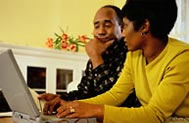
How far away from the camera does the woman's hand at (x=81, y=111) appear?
879 mm

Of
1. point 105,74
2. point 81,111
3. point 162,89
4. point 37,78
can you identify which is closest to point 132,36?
point 162,89

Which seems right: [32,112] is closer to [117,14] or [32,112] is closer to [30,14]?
[117,14]

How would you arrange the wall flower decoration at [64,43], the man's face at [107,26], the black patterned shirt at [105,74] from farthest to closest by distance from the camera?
the wall flower decoration at [64,43] → the man's face at [107,26] → the black patterned shirt at [105,74]

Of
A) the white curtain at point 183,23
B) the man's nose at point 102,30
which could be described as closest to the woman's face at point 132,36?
the man's nose at point 102,30

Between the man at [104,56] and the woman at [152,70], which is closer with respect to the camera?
the woman at [152,70]

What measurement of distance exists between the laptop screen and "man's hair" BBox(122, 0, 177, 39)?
442 millimetres

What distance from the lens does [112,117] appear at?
0.89 m

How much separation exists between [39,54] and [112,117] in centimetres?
176

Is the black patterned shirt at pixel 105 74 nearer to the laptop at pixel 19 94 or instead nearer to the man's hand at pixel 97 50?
the man's hand at pixel 97 50

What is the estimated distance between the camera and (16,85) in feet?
2.96

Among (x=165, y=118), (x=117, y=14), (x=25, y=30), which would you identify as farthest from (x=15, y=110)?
(x=25, y=30)

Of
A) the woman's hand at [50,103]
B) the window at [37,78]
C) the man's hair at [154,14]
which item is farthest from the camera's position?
the window at [37,78]

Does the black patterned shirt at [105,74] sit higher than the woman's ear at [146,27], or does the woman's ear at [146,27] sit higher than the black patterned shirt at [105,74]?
the woman's ear at [146,27]

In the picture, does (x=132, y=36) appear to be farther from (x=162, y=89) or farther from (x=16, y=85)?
(x=16, y=85)
